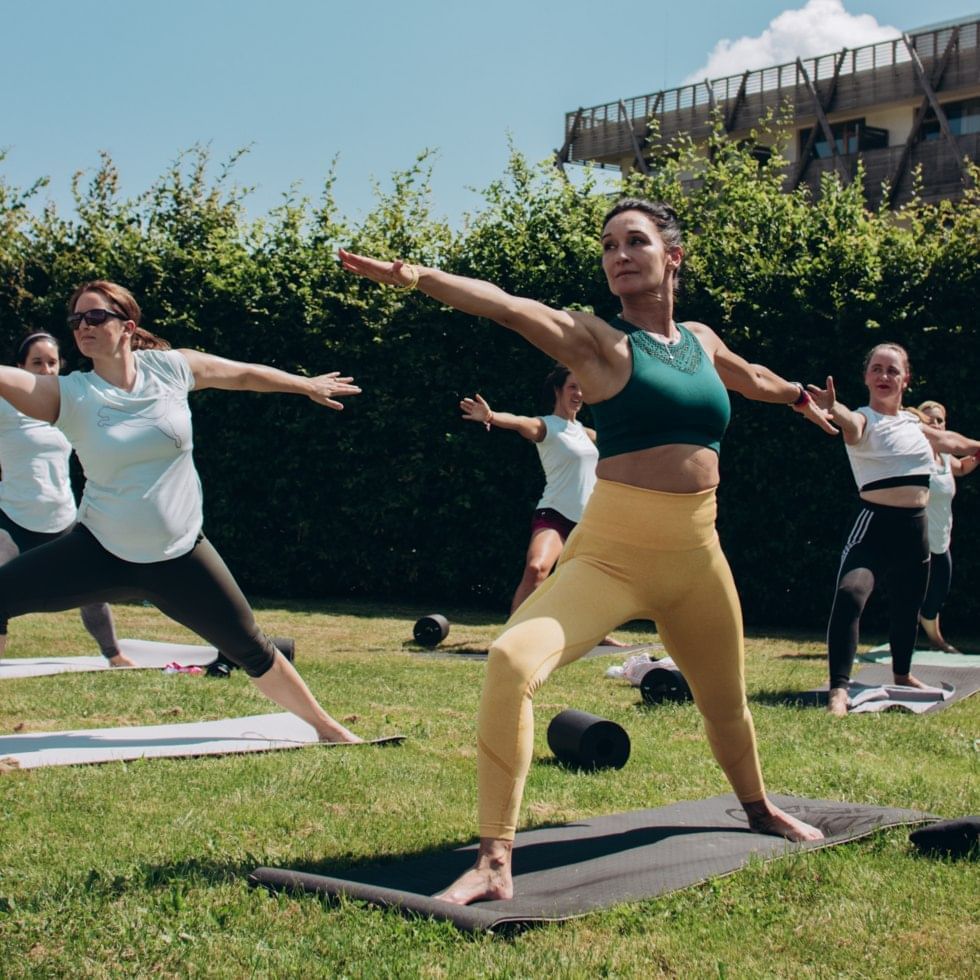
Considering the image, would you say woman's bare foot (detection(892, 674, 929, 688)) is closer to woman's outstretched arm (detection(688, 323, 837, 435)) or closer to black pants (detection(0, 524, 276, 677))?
woman's outstretched arm (detection(688, 323, 837, 435))

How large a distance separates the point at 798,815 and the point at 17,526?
19.6 feet

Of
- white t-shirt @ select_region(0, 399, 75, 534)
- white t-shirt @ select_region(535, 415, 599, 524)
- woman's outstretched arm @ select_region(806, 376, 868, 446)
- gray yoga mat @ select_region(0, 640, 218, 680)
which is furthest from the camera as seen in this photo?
white t-shirt @ select_region(535, 415, 599, 524)

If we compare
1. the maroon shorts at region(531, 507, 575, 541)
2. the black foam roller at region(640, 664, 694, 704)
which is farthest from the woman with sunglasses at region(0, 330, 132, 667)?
the black foam roller at region(640, 664, 694, 704)

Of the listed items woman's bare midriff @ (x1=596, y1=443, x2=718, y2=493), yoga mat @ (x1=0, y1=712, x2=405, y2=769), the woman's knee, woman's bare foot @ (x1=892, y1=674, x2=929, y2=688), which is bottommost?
woman's bare foot @ (x1=892, y1=674, x2=929, y2=688)

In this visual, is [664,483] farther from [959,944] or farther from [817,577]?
[817,577]

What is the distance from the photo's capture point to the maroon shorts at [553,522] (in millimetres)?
10000

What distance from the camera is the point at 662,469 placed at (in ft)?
13.6

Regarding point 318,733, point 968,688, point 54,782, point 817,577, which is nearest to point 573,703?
point 318,733

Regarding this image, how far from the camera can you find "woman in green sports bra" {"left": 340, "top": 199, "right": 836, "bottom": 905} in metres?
3.78

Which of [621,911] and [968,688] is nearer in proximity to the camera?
[621,911]

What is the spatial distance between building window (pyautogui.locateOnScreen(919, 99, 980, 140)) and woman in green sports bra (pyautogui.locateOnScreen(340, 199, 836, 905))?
31.4 m

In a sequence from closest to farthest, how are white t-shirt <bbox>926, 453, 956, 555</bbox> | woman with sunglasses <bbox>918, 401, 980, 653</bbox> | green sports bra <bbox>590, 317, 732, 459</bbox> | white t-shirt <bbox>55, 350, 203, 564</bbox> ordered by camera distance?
green sports bra <bbox>590, 317, 732, 459</bbox> < white t-shirt <bbox>55, 350, 203, 564</bbox> < woman with sunglasses <bbox>918, 401, 980, 653</bbox> < white t-shirt <bbox>926, 453, 956, 555</bbox>

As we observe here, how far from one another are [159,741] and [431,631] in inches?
199

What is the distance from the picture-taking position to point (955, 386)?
11750 mm
